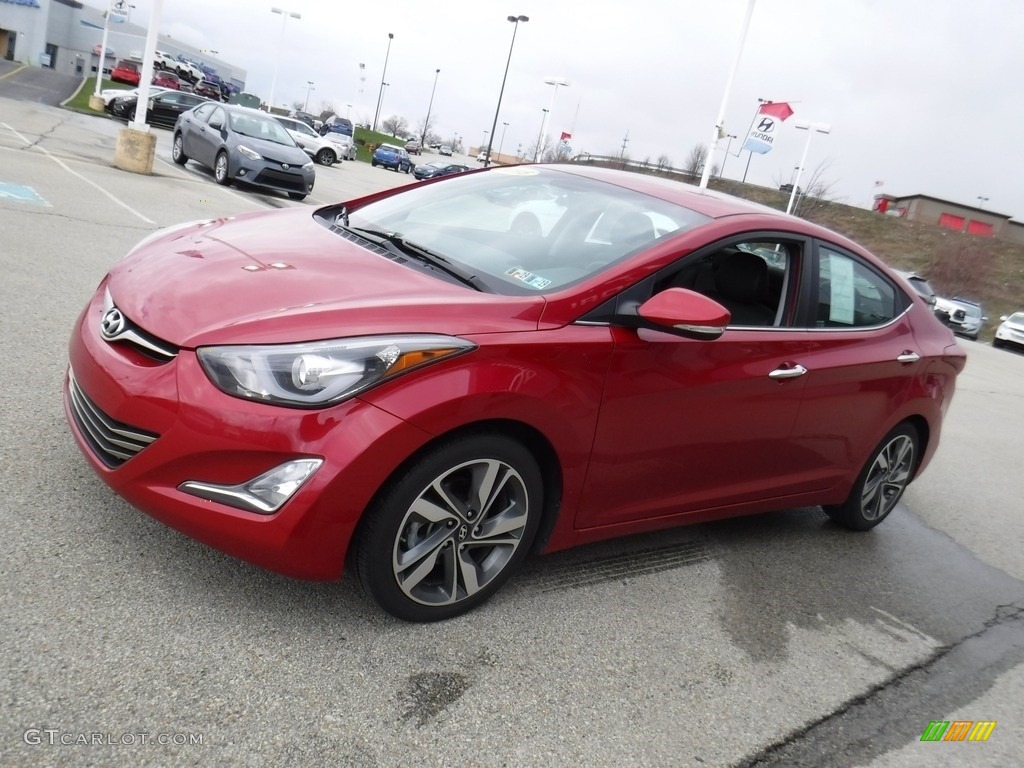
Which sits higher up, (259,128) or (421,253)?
(259,128)

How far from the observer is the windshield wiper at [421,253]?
3.10 m

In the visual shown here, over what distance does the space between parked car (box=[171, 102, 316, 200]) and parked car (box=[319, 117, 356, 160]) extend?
1871 cm

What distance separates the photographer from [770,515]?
4992mm

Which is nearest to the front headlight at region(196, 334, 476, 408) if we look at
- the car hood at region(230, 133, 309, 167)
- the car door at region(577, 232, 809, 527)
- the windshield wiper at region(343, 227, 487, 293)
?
the windshield wiper at region(343, 227, 487, 293)

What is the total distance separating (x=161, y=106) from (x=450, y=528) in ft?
101

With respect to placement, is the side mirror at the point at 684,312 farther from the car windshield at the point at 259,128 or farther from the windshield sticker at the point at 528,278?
the car windshield at the point at 259,128

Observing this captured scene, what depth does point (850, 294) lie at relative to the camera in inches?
165

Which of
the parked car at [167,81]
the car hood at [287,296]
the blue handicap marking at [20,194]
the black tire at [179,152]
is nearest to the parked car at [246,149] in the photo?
the black tire at [179,152]

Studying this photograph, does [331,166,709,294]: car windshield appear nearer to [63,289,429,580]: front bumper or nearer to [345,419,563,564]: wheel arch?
[345,419,563,564]: wheel arch

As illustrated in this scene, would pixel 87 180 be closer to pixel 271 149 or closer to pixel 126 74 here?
pixel 271 149

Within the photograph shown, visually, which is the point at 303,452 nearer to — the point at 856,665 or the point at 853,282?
the point at 856,665

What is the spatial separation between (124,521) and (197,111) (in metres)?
15.9

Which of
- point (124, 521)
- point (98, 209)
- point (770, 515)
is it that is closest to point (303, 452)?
point (124, 521)

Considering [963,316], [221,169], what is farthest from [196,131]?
[963,316]
